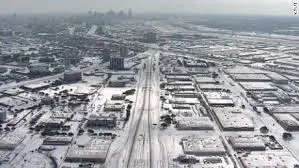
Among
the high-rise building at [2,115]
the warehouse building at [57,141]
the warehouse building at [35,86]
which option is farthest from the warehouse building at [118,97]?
the warehouse building at [57,141]

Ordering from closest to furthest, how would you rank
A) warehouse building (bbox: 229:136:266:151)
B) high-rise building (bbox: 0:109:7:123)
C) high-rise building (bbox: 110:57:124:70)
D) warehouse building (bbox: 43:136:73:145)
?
1. warehouse building (bbox: 229:136:266:151)
2. warehouse building (bbox: 43:136:73:145)
3. high-rise building (bbox: 0:109:7:123)
4. high-rise building (bbox: 110:57:124:70)

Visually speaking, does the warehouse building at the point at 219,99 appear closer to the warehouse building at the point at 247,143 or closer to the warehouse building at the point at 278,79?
the warehouse building at the point at 247,143

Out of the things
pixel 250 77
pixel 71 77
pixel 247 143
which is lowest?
pixel 247 143

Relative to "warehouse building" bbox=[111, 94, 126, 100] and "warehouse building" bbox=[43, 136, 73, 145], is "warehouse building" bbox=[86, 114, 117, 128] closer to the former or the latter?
"warehouse building" bbox=[43, 136, 73, 145]

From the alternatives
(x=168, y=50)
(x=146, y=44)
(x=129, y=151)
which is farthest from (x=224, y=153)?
(x=146, y=44)

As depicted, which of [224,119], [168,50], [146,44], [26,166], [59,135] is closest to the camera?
[26,166]

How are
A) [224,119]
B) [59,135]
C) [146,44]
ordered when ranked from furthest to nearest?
[146,44] < [224,119] < [59,135]

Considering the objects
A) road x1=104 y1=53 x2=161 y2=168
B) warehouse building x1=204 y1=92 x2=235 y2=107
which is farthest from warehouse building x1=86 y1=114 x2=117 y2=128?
warehouse building x1=204 y1=92 x2=235 y2=107

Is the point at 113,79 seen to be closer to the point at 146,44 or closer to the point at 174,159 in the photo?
the point at 174,159

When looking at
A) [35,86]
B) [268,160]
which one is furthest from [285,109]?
[35,86]

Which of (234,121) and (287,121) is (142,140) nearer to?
(234,121)

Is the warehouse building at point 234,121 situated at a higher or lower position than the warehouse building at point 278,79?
lower
